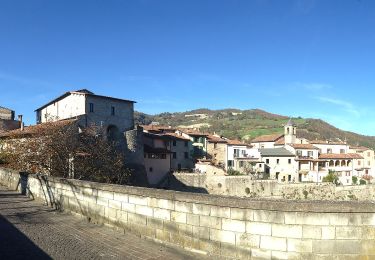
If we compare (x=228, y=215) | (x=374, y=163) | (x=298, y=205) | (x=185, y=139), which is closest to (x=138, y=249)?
(x=228, y=215)

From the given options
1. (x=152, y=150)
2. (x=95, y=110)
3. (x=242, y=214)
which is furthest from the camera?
(x=152, y=150)

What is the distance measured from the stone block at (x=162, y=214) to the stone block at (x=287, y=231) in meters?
2.29

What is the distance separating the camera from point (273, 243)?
5977 millimetres

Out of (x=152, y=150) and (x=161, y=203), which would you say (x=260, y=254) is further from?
(x=152, y=150)

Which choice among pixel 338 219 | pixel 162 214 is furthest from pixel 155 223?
pixel 338 219

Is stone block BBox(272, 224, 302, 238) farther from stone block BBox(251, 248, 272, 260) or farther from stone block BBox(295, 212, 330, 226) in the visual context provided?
stone block BBox(251, 248, 272, 260)

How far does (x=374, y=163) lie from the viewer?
3115 inches

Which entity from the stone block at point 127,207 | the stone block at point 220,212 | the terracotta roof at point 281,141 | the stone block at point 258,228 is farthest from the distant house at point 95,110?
the stone block at point 258,228

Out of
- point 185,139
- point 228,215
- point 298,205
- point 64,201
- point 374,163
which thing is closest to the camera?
point 298,205

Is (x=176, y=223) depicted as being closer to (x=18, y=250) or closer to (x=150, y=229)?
(x=150, y=229)

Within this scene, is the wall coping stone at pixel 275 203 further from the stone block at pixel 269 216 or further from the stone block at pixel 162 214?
the stone block at pixel 162 214

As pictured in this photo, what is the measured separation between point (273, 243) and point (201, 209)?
4.86 feet

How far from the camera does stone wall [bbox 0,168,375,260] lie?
18.7ft

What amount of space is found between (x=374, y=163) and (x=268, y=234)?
83.1 m
